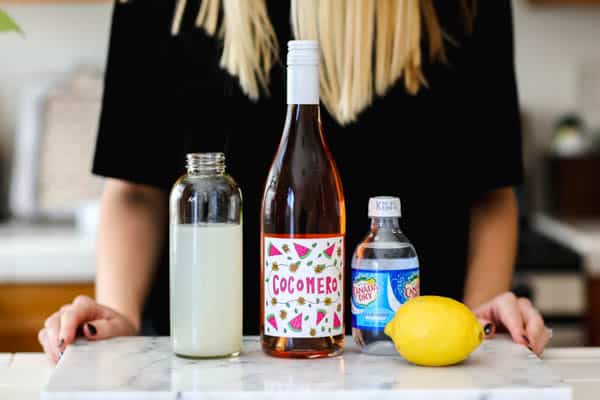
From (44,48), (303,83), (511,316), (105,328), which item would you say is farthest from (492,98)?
(44,48)

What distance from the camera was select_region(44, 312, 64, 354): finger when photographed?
0.86 metres

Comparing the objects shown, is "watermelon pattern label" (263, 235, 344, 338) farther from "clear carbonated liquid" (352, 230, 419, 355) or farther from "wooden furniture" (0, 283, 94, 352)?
"wooden furniture" (0, 283, 94, 352)

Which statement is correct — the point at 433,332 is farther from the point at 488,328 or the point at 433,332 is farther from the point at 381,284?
the point at 488,328

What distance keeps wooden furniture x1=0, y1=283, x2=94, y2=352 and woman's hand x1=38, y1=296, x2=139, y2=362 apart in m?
1.45

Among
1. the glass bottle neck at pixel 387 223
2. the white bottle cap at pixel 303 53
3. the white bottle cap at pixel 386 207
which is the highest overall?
the white bottle cap at pixel 303 53

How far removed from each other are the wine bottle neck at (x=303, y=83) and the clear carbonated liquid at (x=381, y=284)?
0.14m

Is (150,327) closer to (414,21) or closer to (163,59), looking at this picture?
(163,59)

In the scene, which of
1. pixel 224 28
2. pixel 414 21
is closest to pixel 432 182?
pixel 414 21

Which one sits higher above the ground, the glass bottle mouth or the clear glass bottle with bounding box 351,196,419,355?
the glass bottle mouth

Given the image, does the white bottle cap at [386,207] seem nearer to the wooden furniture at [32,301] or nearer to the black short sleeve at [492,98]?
the black short sleeve at [492,98]

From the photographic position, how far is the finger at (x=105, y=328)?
33.8 inches

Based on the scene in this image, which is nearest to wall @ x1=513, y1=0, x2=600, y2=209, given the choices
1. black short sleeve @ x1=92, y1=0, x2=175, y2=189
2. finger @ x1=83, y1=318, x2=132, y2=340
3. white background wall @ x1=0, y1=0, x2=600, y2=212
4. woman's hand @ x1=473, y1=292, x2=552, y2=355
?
white background wall @ x1=0, y1=0, x2=600, y2=212

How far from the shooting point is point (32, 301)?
7.66 ft

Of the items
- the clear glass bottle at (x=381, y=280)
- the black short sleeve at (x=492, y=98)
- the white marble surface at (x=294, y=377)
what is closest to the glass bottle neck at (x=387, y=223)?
the clear glass bottle at (x=381, y=280)
